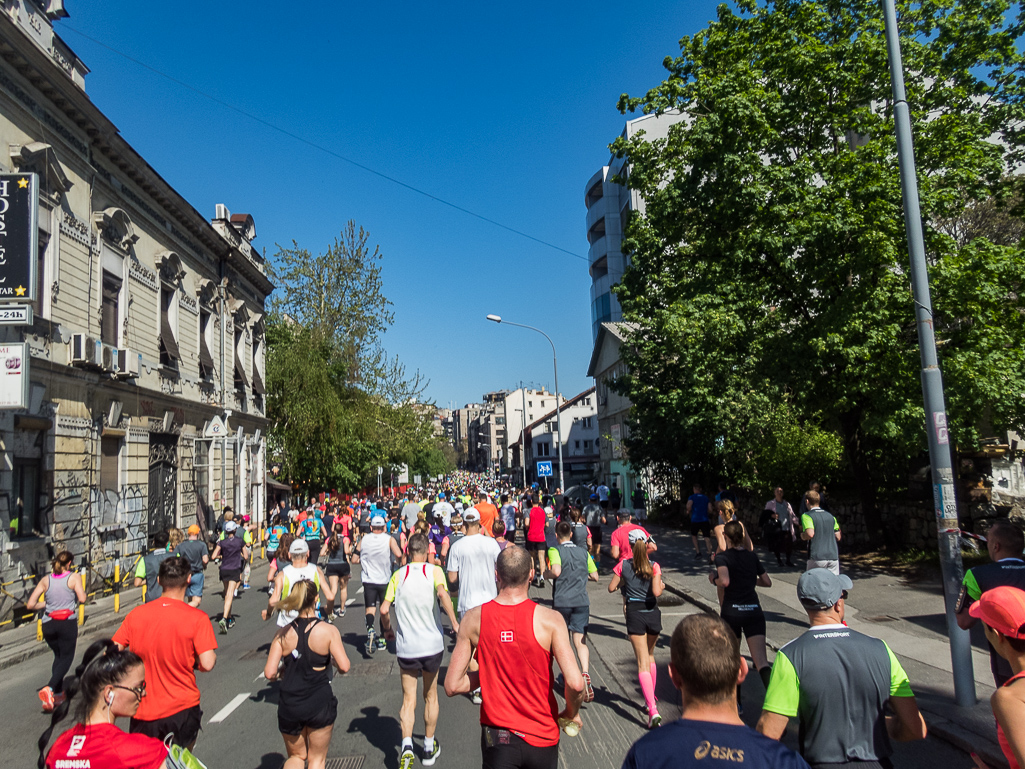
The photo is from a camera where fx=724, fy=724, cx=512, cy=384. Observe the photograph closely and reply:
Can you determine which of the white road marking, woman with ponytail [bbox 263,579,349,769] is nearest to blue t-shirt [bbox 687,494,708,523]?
the white road marking

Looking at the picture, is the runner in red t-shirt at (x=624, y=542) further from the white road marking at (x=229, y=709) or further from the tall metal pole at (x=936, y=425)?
the white road marking at (x=229, y=709)

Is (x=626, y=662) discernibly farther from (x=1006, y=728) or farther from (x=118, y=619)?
(x=118, y=619)

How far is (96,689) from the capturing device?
291cm

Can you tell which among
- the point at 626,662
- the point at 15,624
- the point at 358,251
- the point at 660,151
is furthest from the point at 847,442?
the point at 358,251

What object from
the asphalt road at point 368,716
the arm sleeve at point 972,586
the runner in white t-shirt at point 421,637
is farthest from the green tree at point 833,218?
the runner in white t-shirt at point 421,637

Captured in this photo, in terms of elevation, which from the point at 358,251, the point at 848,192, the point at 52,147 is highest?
the point at 358,251

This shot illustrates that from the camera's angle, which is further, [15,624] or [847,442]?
[847,442]

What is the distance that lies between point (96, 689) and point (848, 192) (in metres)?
13.5

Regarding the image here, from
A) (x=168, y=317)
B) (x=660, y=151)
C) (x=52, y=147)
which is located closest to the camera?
(x=52, y=147)

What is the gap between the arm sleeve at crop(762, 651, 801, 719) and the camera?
10.2 ft

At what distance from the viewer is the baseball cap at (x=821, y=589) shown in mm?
3387

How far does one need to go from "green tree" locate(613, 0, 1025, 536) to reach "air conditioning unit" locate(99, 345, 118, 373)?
12.1 metres

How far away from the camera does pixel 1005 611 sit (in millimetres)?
3000

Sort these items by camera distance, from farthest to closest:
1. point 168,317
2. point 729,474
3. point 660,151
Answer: point 729,474, point 168,317, point 660,151
